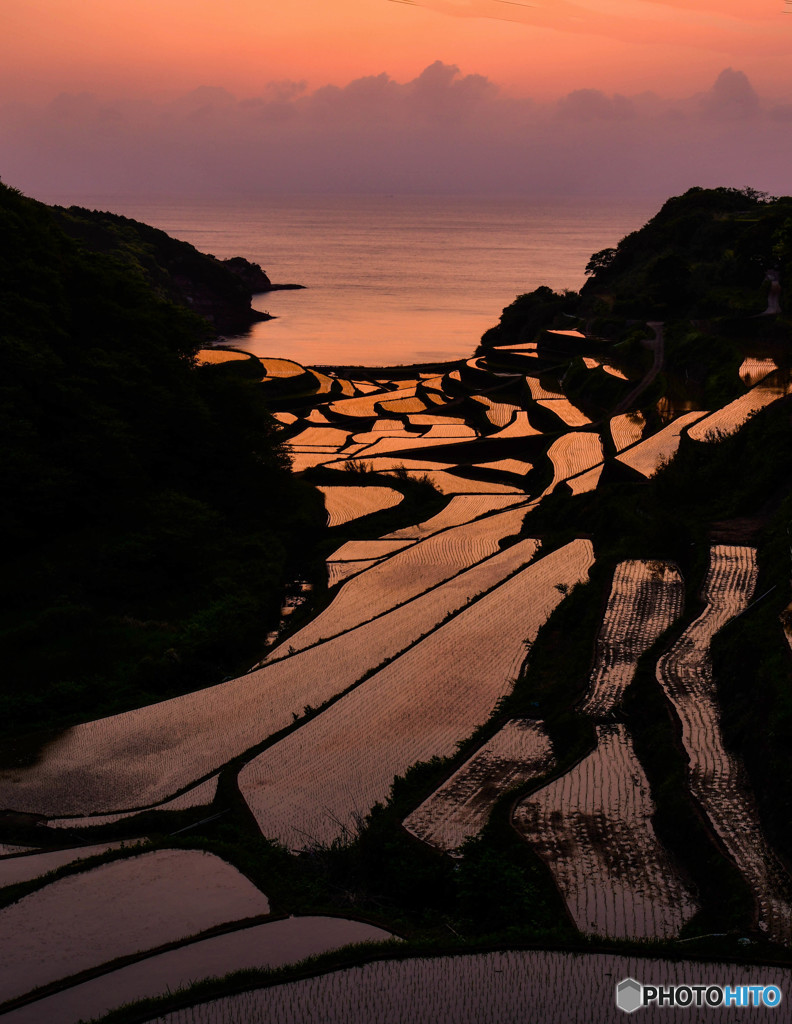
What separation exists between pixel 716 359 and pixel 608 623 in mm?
24395

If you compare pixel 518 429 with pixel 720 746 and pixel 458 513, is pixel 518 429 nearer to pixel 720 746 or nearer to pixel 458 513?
pixel 458 513

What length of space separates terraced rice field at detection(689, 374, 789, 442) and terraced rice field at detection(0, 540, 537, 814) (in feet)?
33.5

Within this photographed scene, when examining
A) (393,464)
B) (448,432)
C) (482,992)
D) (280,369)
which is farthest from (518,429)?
(482,992)

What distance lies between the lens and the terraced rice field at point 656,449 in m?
22.2

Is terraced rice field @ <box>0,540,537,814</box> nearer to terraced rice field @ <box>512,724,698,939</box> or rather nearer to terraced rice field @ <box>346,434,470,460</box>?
terraced rice field @ <box>512,724,698,939</box>

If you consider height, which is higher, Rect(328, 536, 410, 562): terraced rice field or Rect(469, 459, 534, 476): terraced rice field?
Rect(469, 459, 534, 476): terraced rice field

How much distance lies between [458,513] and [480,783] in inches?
582

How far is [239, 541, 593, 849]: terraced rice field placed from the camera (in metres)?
9.46

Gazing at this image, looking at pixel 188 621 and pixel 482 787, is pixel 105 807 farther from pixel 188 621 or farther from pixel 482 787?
pixel 188 621

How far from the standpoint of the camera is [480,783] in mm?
9250

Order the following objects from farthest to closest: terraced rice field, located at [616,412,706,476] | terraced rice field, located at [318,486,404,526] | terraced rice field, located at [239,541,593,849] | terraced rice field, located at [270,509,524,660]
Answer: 1. terraced rice field, located at [318,486,404,526]
2. terraced rice field, located at [616,412,706,476]
3. terraced rice field, located at [270,509,524,660]
4. terraced rice field, located at [239,541,593,849]

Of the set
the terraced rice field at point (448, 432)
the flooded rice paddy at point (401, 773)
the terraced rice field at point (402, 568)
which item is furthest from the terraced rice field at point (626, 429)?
the flooded rice paddy at point (401, 773)

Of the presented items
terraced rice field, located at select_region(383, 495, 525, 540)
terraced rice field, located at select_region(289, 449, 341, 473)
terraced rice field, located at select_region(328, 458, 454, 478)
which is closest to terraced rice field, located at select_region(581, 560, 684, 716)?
terraced rice field, located at select_region(383, 495, 525, 540)

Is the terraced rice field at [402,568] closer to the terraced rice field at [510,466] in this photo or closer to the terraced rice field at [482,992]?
the terraced rice field at [510,466]
